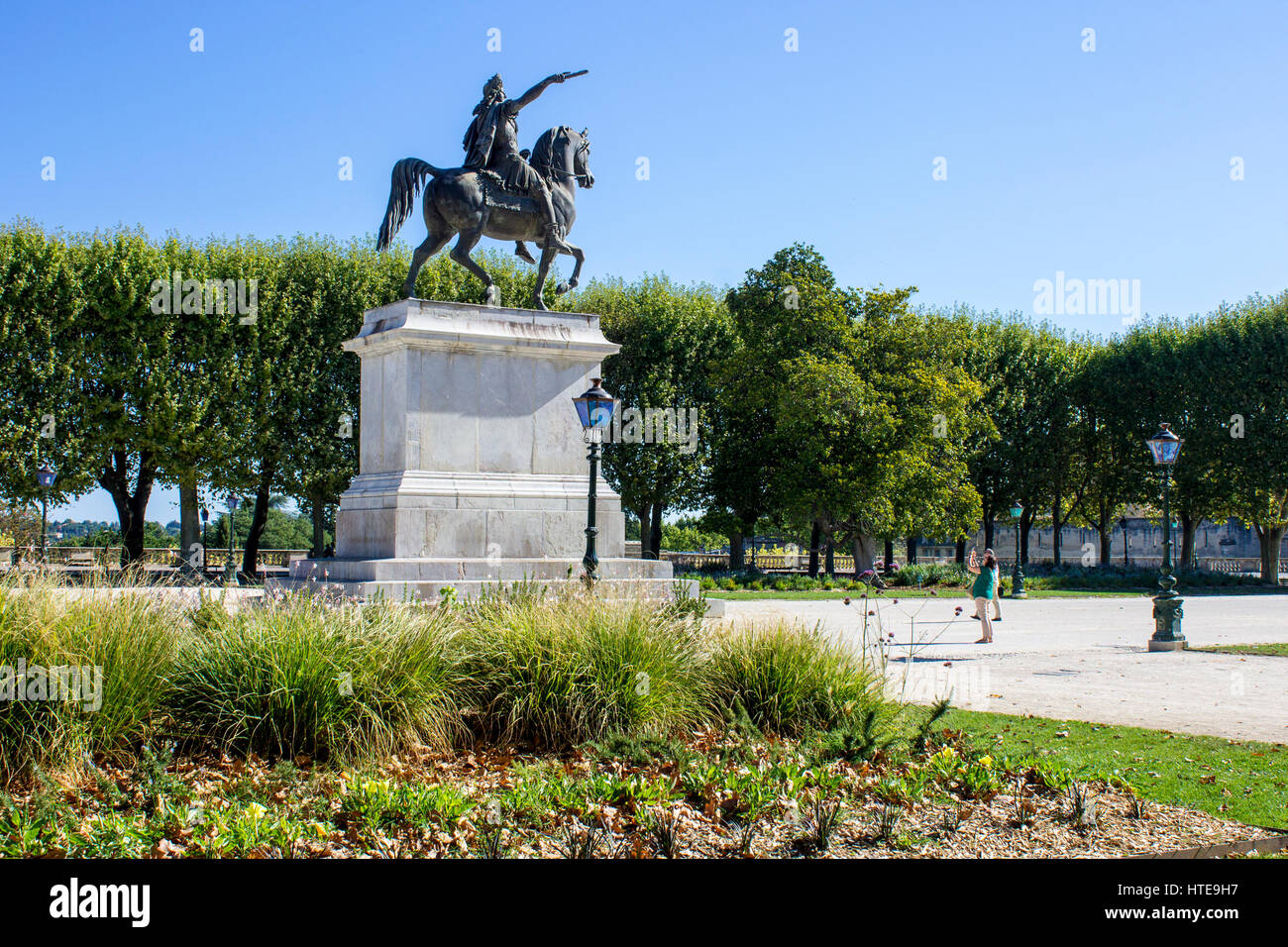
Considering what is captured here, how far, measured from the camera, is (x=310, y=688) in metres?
7.57

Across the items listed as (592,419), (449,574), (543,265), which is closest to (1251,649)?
(592,419)

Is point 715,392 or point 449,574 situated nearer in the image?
point 449,574

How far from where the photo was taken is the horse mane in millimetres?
18875

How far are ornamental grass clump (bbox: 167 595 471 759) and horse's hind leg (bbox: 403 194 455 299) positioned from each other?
1079cm

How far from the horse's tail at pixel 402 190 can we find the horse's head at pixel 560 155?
5.77 feet

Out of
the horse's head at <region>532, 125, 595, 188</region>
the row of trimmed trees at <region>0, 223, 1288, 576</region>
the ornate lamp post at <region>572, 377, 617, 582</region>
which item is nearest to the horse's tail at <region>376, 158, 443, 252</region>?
the horse's head at <region>532, 125, 595, 188</region>

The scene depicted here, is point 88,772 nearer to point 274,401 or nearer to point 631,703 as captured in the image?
point 631,703

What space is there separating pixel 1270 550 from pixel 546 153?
4162cm

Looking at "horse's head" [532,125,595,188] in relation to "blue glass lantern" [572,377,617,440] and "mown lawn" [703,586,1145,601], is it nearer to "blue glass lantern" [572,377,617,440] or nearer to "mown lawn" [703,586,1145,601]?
"blue glass lantern" [572,377,617,440]

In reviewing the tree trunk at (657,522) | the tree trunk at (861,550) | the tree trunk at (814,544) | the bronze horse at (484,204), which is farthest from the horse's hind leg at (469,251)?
the tree trunk at (657,522)

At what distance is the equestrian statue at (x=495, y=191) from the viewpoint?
18.0 m

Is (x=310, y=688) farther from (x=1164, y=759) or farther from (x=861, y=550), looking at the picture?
(x=861, y=550)

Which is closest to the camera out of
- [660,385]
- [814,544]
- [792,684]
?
[792,684]
